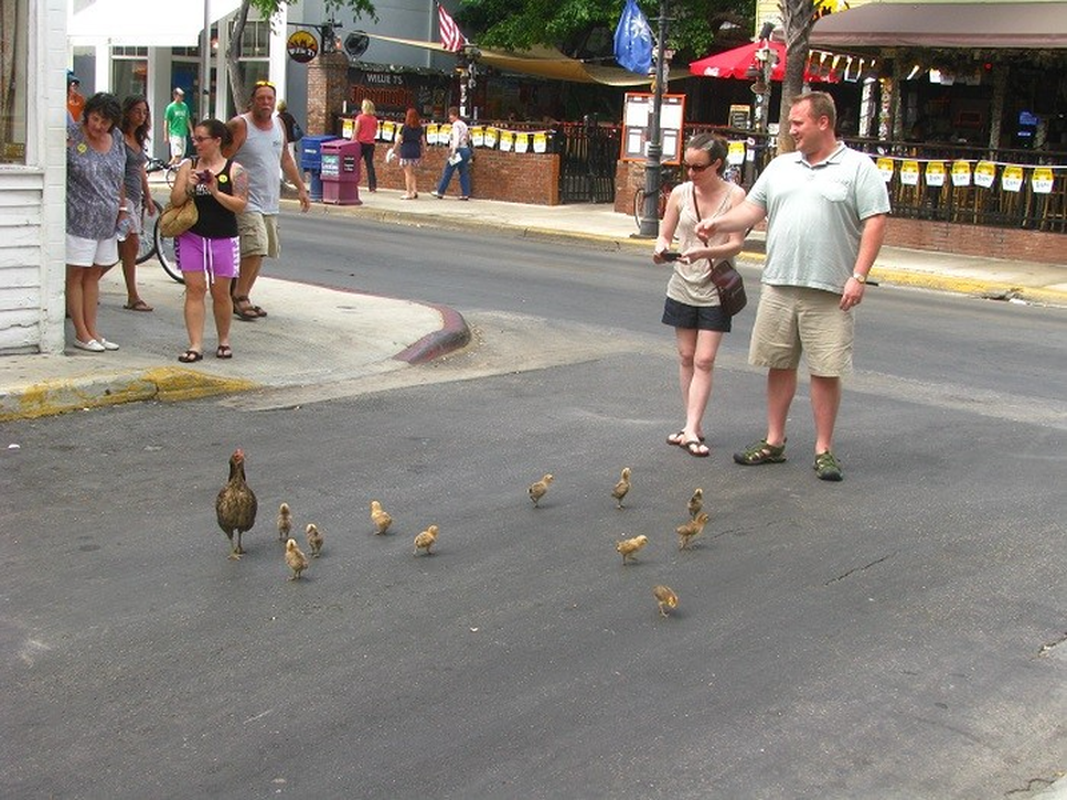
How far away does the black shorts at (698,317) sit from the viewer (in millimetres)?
8367

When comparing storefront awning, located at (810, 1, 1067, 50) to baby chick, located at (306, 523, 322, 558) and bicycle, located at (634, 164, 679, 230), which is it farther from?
baby chick, located at (306, 523, 322, 558)

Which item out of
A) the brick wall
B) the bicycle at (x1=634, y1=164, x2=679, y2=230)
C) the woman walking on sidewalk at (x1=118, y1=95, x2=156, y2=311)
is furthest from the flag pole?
the woman walking on sidewalk at (x1=118, y1=95, x2=156, y2=311)

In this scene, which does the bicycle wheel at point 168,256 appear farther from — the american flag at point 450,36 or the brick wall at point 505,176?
the american flag at point 450,36

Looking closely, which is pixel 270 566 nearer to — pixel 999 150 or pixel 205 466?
pixel 205 466

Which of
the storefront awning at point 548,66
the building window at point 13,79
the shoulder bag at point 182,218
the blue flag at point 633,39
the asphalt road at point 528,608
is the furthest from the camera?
the storefront awning at point 548,66

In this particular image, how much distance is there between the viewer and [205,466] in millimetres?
7746

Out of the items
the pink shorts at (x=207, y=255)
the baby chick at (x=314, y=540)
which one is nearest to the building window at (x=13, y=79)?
the pink shorts at (x=207, y=255)

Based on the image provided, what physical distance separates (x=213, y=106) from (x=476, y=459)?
29030mm

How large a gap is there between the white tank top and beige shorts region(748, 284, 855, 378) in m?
5.06

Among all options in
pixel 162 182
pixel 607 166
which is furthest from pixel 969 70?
pixel 162 182

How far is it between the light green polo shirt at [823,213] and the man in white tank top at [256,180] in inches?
198

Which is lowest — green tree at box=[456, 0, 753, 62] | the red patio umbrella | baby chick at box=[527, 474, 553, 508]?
baby chick at box=[527, 474, 553, 508]

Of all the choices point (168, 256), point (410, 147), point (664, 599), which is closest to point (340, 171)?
point (410, 147)

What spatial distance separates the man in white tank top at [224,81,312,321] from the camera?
11.4 metres
